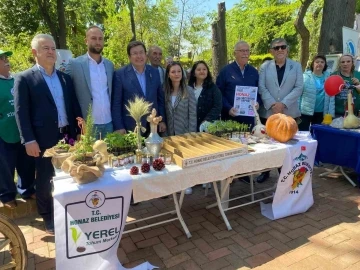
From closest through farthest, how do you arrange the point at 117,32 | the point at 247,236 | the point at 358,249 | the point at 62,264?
the point at 62,264 → the point at 358,249 → the point at 247,236 → the point at 117,32

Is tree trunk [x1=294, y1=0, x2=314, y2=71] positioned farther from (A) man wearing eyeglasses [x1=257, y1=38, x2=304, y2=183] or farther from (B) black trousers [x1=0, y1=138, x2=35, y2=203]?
(B) black trousers [x1=0, y1=138, x2=35, y2=203]

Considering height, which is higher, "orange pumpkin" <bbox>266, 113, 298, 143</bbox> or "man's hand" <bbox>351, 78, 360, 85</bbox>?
"man's hand" <bbox>351, 78, 360, 85</bbox>

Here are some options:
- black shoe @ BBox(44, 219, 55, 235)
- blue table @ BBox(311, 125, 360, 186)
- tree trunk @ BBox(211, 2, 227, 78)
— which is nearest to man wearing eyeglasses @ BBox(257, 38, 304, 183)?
blue table @ BBox(311, 125, 360, 186)

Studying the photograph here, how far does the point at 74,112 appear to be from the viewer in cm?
322

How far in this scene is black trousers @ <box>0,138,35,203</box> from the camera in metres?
3.32

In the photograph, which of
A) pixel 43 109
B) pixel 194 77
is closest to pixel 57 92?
pixel 43 109

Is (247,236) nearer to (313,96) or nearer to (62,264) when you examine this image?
(62,264)

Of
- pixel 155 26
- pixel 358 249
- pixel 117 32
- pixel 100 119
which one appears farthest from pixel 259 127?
pixel 155 26

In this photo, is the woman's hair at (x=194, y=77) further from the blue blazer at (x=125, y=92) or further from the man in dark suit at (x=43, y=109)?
the man in dark suit at (x=43, y=109)

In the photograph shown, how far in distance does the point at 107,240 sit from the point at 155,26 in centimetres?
1681

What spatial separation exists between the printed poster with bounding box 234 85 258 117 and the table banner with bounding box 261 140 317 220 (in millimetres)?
818

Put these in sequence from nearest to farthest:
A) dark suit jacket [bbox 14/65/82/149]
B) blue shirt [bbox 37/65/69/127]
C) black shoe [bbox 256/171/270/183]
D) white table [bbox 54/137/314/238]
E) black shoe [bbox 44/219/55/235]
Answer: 1. white table [bbox 54/137/314/238]
2. dark suit jacket [bbox 14/65/82/149]
3. blue shirt [bbox 37/65/69/127]
4. black shoe [bbox 44/219/55/235]
5. black shoe [bbox 256/171/270/183]

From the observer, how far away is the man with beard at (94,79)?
3301 mm

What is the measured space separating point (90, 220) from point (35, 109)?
129 centimetres
